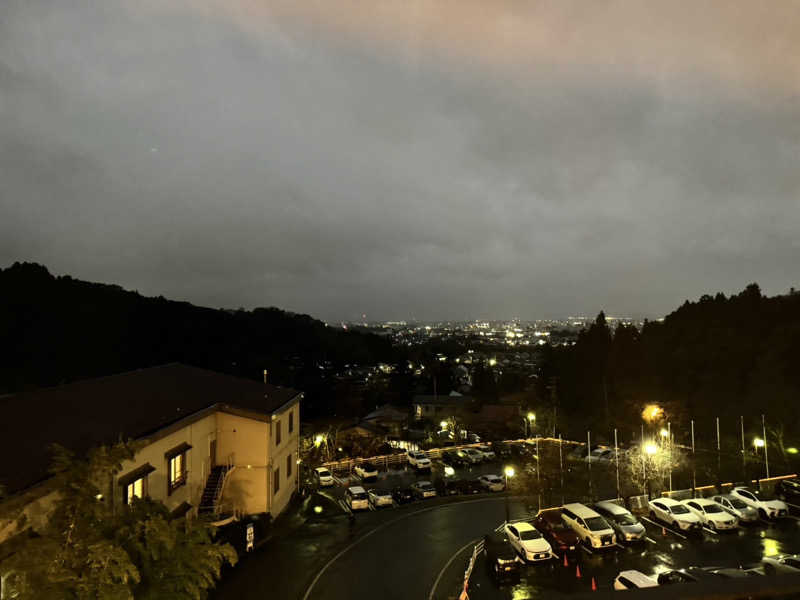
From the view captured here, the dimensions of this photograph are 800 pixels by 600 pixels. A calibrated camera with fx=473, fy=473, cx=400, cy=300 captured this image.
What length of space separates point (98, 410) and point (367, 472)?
2117cm

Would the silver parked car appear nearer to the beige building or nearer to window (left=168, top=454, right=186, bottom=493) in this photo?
the beige building

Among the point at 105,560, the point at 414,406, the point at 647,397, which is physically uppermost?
the point at 105,560

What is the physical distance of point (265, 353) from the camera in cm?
7288

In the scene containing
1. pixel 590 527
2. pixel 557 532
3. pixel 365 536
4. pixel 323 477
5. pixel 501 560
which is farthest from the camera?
pixel 323 477

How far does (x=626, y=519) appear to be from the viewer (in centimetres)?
2003

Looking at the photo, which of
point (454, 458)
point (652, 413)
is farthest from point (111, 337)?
point (652, 413)

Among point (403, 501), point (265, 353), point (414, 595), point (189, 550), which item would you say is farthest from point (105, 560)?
point (265, 353)

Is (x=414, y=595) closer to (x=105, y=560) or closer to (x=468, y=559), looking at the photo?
(x=468, y=559)

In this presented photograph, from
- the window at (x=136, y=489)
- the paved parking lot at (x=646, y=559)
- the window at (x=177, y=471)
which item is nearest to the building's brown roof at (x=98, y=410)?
the window at (x=136, y=489)

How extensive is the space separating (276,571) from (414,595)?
17.9ft

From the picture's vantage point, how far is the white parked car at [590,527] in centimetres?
1858

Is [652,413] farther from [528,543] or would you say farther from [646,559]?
[528,543]

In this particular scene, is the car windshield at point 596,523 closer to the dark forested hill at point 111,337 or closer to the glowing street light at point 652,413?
the glowing street light at point 652,413

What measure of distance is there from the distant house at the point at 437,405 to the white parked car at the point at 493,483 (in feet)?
96.3
